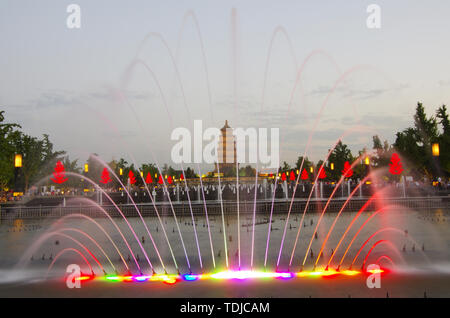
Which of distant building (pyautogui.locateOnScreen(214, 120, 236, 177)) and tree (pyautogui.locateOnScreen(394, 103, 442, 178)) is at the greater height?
distant building (pyautogui.locateOnScreen(214, 120, 236, 177))

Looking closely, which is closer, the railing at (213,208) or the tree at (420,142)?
the railing at (213,208)

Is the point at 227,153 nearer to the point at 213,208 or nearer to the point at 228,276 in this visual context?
the point at 213,208

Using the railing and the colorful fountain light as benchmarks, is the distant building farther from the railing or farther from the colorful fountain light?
the colorful fountain light

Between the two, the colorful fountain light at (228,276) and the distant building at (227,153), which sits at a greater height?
the distant building at (227,153)

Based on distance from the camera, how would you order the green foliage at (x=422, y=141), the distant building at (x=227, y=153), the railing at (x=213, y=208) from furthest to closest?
1. the distant building at (x=227, y=153)
2. the green foliage at (x=422, y=141)
3. the railing at (x=213, y=208)

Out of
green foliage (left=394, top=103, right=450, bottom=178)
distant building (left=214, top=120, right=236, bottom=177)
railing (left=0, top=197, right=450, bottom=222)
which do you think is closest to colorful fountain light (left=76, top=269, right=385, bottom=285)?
railing (left=0, top=197, right=450, bottom=222)

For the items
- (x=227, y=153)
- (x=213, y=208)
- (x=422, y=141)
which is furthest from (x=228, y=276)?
(x=227, y=153)

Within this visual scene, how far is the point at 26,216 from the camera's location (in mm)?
35719

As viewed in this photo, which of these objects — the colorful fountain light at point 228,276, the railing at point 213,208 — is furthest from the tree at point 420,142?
the colorful fountain light at point 228,276

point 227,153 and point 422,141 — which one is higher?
point 227,153

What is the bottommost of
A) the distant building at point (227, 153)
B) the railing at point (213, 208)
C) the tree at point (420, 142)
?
the railing at point (213, 208)

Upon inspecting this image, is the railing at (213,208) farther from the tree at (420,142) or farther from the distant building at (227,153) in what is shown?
the distant building at (227,153)
